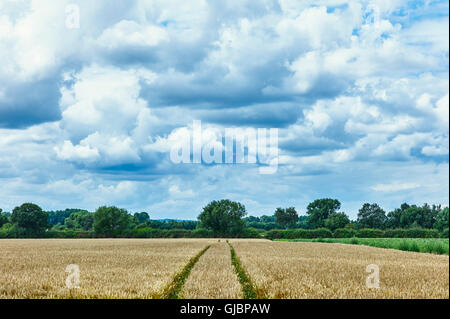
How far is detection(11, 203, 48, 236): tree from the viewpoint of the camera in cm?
12437

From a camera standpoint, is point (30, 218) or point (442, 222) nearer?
point (442, 222)

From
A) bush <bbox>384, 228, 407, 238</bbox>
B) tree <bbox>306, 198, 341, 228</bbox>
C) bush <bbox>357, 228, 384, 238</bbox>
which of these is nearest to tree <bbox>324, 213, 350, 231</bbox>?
tree <bbox>306, 198, 341, 228</bbox>

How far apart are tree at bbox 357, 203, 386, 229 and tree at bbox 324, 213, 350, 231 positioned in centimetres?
2016

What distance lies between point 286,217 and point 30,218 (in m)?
103

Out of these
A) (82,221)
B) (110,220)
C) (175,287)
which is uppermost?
(110,220)

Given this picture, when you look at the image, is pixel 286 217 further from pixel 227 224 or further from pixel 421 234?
pixel 421 234

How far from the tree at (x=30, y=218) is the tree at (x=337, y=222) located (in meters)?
85.7

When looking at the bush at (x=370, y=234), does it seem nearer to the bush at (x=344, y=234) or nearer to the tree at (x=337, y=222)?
the bush at (x=344, y=234)

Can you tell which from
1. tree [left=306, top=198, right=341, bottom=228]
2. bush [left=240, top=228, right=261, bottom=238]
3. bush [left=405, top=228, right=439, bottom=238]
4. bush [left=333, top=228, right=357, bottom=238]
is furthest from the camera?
tree [left=306, top=198, right=341, bottom=228]

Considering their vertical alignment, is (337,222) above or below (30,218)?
below

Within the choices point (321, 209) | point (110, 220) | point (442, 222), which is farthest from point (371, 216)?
point (110, 220)

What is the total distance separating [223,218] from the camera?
127 meters

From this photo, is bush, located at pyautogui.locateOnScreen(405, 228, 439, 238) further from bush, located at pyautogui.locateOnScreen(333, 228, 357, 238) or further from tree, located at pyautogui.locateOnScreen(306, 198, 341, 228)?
tree, located at pyautogui.locateOnScreen(306, 198, 341, 228)
